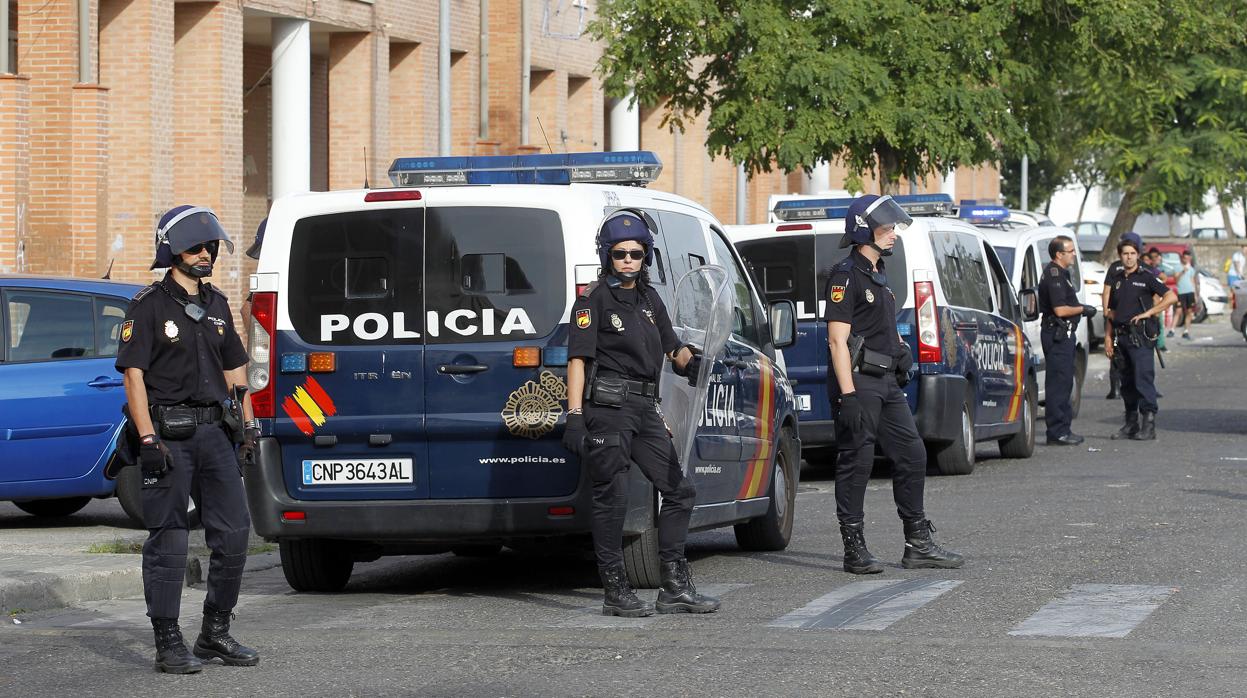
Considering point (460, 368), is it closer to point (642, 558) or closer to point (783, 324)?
point (642, 558)

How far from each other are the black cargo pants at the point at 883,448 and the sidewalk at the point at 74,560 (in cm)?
343

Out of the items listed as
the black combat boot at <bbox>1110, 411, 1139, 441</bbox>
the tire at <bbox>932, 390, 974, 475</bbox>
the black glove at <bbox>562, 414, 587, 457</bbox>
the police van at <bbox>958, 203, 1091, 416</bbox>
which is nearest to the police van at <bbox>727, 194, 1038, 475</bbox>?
the tire at <bbox>932, 390, 974, 475</bbox>

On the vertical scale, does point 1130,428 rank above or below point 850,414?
below

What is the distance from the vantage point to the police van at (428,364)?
9188mm

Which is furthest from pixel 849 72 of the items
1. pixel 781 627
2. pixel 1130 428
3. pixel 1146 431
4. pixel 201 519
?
pixel 201 519

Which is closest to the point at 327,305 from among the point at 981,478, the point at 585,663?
the point at 585,663

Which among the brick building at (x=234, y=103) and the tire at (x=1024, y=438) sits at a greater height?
the brick building at (x=234, y=103)

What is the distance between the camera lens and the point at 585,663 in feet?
25.0

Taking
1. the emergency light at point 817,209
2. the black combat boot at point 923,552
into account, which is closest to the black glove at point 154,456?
the black combat boot at point 923,552

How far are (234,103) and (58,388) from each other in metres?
13.0

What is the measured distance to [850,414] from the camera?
10.0m

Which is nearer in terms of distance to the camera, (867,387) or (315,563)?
(315,563)

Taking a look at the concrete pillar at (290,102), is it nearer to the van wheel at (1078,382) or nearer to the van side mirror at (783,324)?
the van wheel at (1078,382)

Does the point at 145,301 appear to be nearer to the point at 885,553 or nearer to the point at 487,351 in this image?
the point at 487,351
